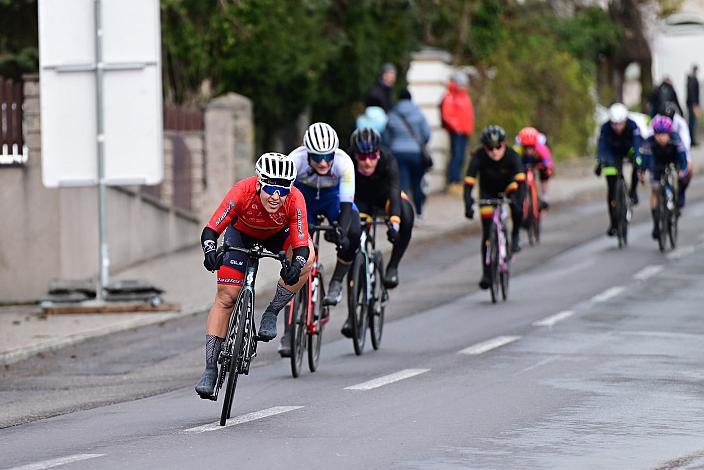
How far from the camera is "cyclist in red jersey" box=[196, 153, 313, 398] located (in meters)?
11.2

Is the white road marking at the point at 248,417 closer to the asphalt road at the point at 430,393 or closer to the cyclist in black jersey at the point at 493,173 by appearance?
the asphalt road at the point at 430,393

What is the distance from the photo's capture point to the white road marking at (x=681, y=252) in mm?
23641

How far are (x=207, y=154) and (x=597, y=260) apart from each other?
244 inches

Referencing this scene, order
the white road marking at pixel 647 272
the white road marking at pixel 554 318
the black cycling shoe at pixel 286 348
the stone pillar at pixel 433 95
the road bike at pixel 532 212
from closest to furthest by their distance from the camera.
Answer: the black cycling shoe at pixel 286 348 → the white road marking at pixel 554 318 → the white road marking at pixel 647 272 → the road bike at pixel 532 212 → the stone pillar at pixel 433 95

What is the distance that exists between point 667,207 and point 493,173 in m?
5.38

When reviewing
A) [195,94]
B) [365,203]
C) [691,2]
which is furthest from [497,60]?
[691,2]

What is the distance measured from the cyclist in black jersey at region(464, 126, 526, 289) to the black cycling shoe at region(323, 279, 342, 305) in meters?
4.49

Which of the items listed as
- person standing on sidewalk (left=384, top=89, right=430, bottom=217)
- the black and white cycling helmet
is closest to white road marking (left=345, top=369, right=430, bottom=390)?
the black and white cycling helmet

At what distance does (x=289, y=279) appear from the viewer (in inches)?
449

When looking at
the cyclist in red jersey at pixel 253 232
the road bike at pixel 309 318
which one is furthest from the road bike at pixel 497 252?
the cyclist in red jersey at pixel 253 232

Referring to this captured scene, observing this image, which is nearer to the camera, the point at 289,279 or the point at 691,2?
the point at 289,279

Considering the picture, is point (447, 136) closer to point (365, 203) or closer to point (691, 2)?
point (365, 203)

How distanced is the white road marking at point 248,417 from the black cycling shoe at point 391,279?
4.27 metres

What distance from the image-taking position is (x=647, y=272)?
21.8 metres
